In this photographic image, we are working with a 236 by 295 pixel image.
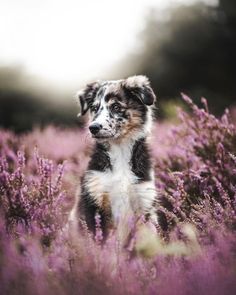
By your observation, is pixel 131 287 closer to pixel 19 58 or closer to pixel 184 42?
pixel 19 58

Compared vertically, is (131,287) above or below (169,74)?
above

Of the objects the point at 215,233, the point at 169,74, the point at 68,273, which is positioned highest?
the point at 215,233


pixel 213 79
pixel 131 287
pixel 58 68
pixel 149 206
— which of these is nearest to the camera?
pixel 131 287

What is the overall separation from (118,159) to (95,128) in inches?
13.6

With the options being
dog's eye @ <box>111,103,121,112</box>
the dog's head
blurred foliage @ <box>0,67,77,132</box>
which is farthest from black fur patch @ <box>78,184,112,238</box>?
blurred foliage @ <box>0,67,77,132</box>

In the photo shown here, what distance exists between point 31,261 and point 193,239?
0.91m

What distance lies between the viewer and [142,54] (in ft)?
62.2

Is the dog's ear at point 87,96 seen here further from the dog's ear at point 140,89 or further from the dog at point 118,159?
the dog's ear at point 140,89

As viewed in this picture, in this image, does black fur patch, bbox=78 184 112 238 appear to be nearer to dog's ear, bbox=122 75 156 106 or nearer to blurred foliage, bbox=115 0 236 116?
dog's ear, bbox=122 75 156 106

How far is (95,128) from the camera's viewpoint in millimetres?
4418

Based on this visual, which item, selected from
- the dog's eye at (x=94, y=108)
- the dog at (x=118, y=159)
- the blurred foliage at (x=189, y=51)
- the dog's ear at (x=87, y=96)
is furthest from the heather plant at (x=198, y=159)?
the blurred foliage at (x=189, y=51)

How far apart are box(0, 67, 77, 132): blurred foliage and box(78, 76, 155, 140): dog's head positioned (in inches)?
482

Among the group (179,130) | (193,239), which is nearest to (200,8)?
(179,130)

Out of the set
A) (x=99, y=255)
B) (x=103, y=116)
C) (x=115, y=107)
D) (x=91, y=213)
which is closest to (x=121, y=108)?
(x=115, y=107)
